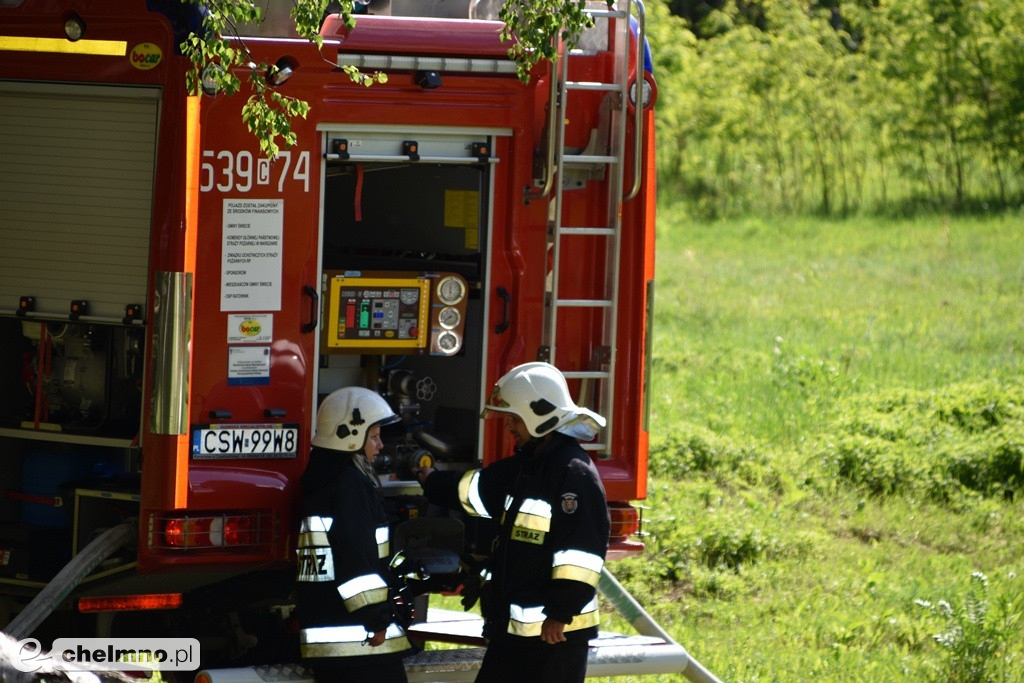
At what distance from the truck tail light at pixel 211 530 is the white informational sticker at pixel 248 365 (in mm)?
498

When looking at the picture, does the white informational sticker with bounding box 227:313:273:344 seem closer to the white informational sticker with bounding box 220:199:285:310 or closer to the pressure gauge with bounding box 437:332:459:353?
the white informational sticker with bounding box 220:199:285:310

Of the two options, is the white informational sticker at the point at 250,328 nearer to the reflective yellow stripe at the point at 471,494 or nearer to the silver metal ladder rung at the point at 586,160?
the reflective yellow stripe at the point at 471,494

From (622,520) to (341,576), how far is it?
Answer: 55.1 inches

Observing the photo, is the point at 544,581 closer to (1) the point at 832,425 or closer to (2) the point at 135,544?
(2) the point at 135,544

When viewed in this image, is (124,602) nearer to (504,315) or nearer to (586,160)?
(504,315)

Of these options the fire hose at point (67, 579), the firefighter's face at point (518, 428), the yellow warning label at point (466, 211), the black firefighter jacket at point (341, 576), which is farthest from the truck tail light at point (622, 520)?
the fire hose at point (67, 579)

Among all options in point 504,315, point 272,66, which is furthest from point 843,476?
point 272,66

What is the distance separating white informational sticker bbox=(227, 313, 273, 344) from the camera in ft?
16.6

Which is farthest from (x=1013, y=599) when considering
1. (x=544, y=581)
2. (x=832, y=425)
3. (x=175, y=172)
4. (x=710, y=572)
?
(x=175, y=172)

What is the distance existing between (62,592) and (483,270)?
2.03m

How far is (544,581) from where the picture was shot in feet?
15.8

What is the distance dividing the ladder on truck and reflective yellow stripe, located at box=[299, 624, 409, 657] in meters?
1.31

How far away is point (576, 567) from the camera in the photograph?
469 centimetres

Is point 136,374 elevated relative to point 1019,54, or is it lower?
lower
